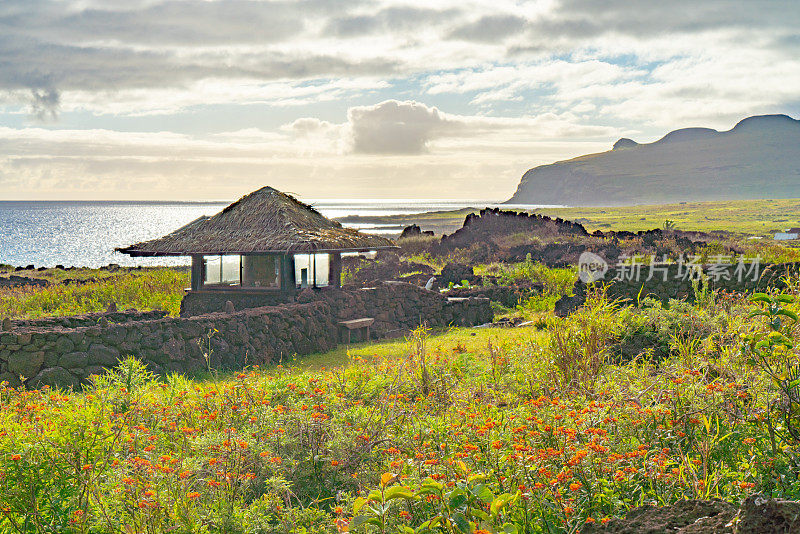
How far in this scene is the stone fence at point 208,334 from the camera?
10086 millimetres

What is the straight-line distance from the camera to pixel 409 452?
5.57 metres

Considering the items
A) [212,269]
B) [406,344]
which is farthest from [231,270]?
[406,344]

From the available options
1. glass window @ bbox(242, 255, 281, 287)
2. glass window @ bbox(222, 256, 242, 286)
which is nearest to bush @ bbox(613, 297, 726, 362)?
glass window @ bbox(242, 255, 281, 287)

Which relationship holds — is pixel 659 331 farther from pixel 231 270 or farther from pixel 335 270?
pixel 231 270

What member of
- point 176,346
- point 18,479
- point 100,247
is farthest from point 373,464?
point 100,247

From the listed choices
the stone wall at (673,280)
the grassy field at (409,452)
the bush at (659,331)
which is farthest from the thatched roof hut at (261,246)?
the grassy field at (409,452)

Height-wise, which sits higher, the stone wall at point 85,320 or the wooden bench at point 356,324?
the stone wall at point 85,320

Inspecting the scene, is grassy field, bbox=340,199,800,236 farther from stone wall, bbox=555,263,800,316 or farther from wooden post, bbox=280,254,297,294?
wooden post, bbox=280,254,297,294

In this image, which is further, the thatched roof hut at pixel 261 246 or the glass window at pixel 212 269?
the glass window at pixel 212 269

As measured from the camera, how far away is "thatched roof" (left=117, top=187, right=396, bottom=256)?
1592 centimetres

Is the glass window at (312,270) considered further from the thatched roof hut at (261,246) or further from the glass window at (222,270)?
the glass window at (222,270)

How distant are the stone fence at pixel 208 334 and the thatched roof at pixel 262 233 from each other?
1212 mm

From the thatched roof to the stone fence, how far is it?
1.21 m

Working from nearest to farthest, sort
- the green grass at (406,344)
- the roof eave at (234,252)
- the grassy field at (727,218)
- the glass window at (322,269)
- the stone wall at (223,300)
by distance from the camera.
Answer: the green grass at (406,344) < the roof eave at (234,252) < the stone wall at (223,300) < the glass window at (322,269) < the grassy field at (727,218)
